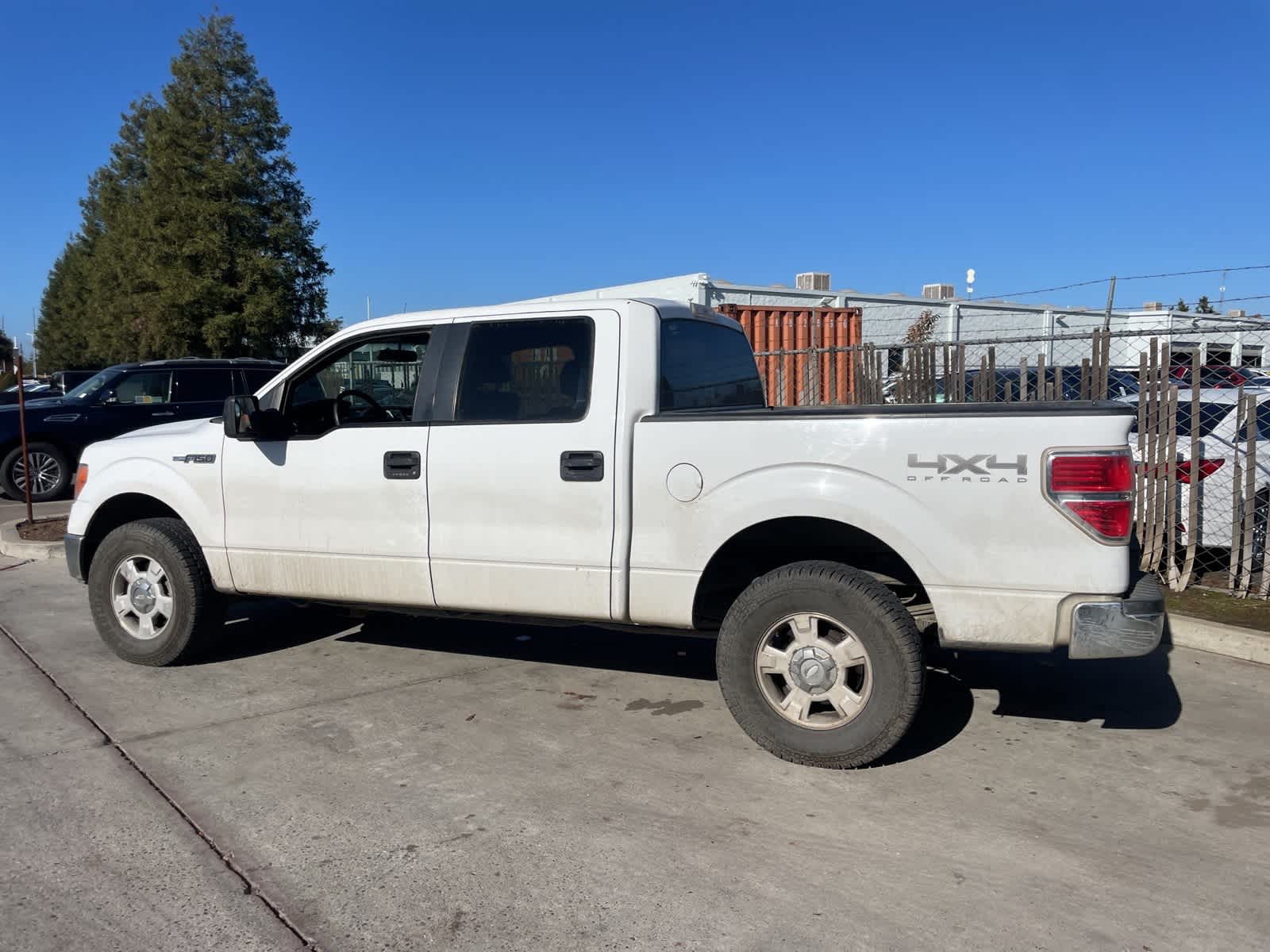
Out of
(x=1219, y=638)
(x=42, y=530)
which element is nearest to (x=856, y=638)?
(x=1219, y=638)

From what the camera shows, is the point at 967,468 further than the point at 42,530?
No

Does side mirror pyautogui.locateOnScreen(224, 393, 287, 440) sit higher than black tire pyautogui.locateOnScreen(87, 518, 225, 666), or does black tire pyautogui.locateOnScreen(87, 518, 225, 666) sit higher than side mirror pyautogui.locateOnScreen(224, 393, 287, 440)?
side mirror pyautogui.locateOnScreen(224, 393, 287, 440)

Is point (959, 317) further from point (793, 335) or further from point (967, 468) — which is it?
point (967, 468)

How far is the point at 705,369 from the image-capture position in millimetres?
4996

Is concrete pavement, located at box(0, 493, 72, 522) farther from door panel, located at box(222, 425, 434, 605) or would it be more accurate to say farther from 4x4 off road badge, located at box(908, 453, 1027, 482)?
4x4 off road badge, located at box(908, 453, 1027, 482)

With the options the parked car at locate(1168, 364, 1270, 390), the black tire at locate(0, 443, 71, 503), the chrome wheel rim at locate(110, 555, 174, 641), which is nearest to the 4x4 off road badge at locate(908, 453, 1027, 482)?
the parked car at locate(1168, 364, 1270, 390)

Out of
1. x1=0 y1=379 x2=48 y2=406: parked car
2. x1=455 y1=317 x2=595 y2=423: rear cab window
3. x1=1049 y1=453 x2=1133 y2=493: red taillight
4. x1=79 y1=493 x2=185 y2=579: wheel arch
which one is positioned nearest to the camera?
x1=1049 y1=453 x2=1133 y2=493: red taillight

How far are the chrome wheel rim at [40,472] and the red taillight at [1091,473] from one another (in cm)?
1297

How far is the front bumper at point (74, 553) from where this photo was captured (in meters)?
5.73

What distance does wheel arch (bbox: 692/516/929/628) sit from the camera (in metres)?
4.30

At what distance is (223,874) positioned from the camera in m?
3.28

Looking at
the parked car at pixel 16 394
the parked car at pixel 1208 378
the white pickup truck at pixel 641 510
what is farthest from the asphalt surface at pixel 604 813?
the parked car at pixel 16 394

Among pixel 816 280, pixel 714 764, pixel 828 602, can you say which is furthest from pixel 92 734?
pixel 816 280

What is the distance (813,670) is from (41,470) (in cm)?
1227
